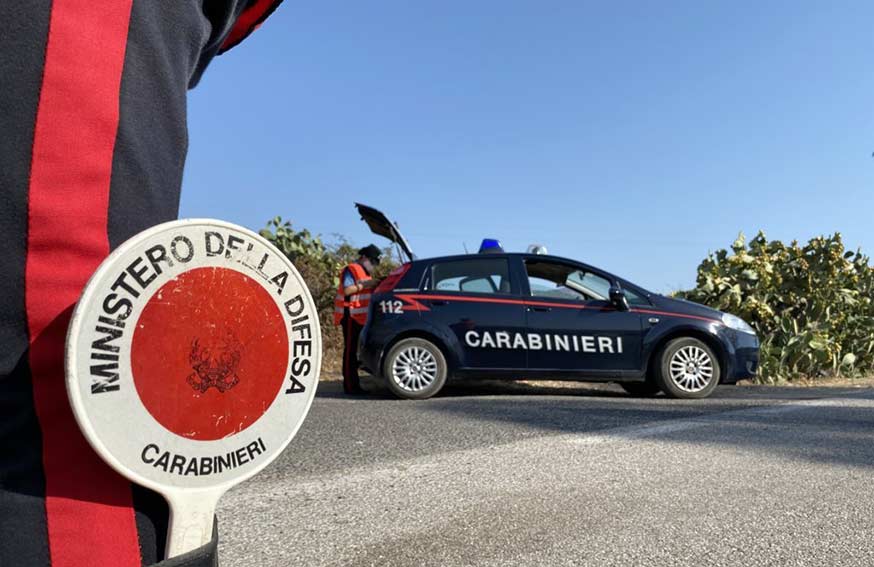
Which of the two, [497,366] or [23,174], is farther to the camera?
[497,366]

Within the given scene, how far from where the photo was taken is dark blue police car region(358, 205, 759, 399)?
24.0 ft

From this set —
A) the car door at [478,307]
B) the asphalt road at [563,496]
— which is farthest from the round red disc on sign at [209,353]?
the car door at [478,307]

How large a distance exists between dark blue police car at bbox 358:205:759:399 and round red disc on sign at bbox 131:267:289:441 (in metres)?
6.48

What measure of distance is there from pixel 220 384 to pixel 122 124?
0.98 feet

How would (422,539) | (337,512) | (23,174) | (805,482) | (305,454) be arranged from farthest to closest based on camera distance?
1. (305,454)
2. (805,482)
3. (337,512)
4. (422,539)
5. (23,174)

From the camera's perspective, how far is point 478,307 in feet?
24.6

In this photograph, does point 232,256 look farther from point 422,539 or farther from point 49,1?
point 422,539

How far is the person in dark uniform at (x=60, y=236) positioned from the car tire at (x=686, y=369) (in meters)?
7.16

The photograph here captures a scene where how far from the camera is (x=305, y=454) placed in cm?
352

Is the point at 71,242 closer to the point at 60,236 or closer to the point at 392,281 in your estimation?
the point at 60,236

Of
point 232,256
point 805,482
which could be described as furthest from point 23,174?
point 805,482

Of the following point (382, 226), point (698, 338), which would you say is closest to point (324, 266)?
point (382, 226)

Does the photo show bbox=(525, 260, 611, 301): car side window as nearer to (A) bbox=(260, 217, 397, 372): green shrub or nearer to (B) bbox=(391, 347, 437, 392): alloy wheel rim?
(B) bbox=(391, 347, 437, 392): alloy wheel rim

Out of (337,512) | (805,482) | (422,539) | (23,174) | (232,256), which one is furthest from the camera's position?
(805,482)
